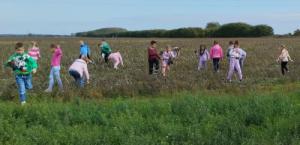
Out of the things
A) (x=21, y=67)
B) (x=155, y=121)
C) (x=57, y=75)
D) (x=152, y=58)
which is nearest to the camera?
(x=155, y=121)

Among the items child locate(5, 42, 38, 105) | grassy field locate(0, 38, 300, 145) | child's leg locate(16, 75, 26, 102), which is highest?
child locate(5, 42, 38, 105)

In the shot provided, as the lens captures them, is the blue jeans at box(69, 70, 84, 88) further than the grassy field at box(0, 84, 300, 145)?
Yes

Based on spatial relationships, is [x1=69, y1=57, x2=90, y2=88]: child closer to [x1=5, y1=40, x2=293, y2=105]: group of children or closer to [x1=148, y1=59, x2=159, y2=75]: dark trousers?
[x1=5, y1=40, x2=293, y2=105]: group of children

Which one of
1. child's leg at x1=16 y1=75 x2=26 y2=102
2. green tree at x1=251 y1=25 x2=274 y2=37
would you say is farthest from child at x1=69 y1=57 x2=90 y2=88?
green tree at x1=251 y1=25 x2=274 y2=37

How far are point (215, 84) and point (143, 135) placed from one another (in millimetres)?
8799

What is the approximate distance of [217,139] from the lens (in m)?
9.51

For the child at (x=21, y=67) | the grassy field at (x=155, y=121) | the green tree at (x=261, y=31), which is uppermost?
the child at (x=21, y=67)

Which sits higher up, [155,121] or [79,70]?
[79,70]

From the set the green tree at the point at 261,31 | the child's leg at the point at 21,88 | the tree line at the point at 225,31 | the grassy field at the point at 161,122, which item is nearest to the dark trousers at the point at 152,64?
the child's leg at the point at 21,88

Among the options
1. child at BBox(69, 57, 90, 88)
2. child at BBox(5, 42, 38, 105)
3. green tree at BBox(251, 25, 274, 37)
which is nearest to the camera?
child at BBox(5, 42, 38, 105)

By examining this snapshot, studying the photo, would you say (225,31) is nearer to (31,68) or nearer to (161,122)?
(31,68)

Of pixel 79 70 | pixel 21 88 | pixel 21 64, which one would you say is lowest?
pixel 21 88

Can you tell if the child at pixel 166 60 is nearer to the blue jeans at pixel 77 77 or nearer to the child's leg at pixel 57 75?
the blue jeans at pixel 77 77

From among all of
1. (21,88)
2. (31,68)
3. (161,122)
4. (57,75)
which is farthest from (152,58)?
(161,122)
